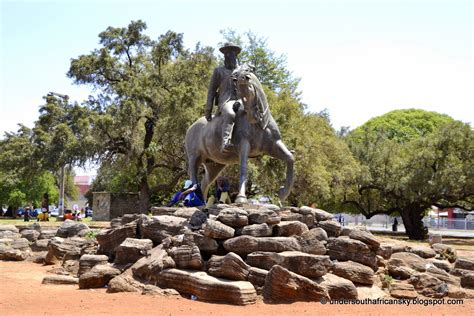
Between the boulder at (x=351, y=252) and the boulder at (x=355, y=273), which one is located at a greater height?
the boulder at (x=351, y=252)

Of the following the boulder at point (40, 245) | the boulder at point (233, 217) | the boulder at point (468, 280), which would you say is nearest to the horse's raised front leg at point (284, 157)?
the boulder at point (233, 217)

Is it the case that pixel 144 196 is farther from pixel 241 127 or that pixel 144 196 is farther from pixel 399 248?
pixel 399 248

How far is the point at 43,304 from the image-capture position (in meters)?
8.26

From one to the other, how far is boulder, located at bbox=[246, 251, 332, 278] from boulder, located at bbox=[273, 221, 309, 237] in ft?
3.03

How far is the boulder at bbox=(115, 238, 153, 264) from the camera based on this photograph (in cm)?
1071

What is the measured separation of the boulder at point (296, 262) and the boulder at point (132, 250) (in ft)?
8.24

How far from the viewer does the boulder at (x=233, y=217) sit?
10195 millimetres

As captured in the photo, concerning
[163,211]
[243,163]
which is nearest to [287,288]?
[243,163]

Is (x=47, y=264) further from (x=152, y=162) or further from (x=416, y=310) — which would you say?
(x=152, y=162)

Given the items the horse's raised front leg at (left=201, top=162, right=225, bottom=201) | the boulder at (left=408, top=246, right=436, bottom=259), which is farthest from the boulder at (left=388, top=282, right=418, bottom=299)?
the horse's raised front leg at (left=201, top=162, right=225, bottom=201)

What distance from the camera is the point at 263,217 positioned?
10.3 metres

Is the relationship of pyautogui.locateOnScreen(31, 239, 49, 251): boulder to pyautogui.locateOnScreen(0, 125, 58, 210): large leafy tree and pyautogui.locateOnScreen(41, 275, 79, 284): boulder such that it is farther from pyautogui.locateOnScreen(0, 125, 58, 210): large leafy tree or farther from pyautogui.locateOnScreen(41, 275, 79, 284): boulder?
pyautogui.locateOnScreen(0, 125, 58, 210): large leafy tree

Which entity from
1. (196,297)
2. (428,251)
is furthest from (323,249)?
(428,251)

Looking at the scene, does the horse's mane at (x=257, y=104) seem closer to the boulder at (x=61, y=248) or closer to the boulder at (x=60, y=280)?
the boulder at (x=60, y=280)
